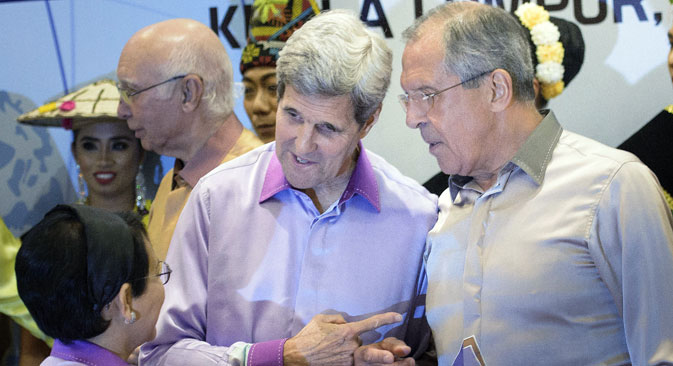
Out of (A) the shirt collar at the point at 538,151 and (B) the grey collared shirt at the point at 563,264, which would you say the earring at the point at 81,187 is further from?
(A) the shirt collar at the point at 538,151

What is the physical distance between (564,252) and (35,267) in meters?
1.34

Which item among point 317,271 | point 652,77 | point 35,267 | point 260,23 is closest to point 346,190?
point 317,271

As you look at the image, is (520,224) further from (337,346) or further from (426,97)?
(337,346)

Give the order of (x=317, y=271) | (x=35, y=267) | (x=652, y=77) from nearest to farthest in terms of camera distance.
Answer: (x=35, y=267), (x=317, y=271), (x=652, y=77)

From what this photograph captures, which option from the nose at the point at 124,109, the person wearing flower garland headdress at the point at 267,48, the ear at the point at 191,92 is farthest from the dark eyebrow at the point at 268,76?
the nose at the point at 124,109

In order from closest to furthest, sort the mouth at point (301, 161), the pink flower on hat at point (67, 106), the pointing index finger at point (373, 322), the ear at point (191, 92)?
the pointing index finger at point (373, 322), the mouth at point (301, 161), the ear at point (191, 92), the pink flower on hat at point (67, 106)

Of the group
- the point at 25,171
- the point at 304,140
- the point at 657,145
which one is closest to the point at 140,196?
the point at 25,171

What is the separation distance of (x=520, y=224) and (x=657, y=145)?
157 cm

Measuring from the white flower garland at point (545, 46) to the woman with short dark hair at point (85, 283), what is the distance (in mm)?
1950

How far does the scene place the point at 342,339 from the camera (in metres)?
2.16

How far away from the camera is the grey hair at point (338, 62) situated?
2.21 m

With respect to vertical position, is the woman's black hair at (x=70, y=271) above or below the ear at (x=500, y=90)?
below

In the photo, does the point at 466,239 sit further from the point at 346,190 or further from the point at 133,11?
the point at 133,11

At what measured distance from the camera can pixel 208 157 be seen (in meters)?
3.03
